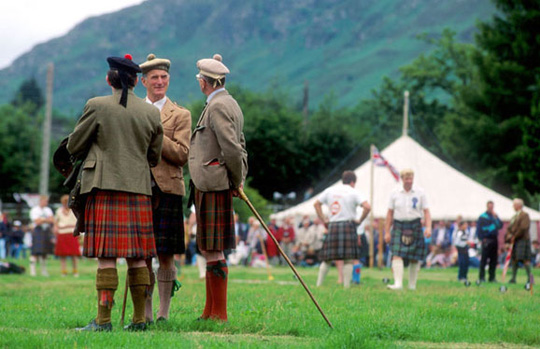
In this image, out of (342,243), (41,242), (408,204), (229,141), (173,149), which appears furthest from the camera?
(41,242)

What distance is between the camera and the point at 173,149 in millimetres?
6742

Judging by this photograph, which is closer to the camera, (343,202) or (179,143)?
(179,143)

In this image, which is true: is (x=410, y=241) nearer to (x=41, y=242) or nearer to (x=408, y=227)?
(x=408, y=227)

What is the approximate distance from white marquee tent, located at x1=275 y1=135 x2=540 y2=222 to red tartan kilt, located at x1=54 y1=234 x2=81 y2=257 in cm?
1330

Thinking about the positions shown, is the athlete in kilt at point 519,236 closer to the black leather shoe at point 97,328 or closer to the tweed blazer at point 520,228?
the tweed blazer at point 520,228

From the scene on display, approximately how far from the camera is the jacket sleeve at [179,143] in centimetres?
672

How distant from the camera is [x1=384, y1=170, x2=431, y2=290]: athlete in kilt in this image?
1302 cm

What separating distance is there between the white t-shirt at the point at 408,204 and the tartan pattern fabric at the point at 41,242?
836 centimetres

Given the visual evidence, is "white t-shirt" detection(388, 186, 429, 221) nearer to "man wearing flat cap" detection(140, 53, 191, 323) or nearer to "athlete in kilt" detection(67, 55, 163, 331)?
"man wearing flat cap" detection(140, 53, 191, 323)

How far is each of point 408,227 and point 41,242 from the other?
8.68 metres

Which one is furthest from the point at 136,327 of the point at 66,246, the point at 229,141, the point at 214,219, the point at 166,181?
the point at 66,246

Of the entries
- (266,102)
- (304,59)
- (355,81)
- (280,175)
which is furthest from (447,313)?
(304,59)

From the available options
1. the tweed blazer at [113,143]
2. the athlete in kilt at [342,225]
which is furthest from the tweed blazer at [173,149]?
the athlete in kilt at [342,225]

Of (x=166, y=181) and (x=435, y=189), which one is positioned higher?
(x=435, y=189)
